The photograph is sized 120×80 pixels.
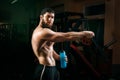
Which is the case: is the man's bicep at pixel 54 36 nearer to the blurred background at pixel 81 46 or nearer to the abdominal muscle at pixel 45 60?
the abdominal muscle at pixel 45 60

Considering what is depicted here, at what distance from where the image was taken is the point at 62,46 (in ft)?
19.0

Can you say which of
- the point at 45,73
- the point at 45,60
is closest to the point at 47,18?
the point at 45,60

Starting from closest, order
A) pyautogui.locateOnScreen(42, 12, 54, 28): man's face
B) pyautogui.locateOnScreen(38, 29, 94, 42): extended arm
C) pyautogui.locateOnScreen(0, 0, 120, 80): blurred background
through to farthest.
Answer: pyautogui.locateOnScreen(38, 29, 94, 42): extended arm → pyautogui.locateOnScreen(42, 12, 54, 28): man's face → pyautogui.locateOnScreen(0, 0, 120, 80): blurred background

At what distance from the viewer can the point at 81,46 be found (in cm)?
673

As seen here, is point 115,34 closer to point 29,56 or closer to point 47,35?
point 29,56

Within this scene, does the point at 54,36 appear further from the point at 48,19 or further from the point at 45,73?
the point at 45,73

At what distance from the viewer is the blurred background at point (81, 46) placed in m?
5.90

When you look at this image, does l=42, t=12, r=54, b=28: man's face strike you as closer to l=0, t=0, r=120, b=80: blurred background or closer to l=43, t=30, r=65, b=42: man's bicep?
l=43, t=30, r=65, b=42: man's bicep

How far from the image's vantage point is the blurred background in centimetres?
590

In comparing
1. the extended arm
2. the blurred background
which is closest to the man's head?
the extended arm

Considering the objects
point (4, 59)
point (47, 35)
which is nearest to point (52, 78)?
point (47, 35)

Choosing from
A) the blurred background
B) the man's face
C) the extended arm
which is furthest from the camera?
the blurred background

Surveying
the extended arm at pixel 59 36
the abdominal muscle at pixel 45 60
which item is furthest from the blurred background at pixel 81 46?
the extended arm at pixel 59 36

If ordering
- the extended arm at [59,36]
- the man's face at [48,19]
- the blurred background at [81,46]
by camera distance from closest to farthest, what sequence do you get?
the extended arm at [59,36]
the man's face at [48,19]
the blurred background at [81,46]
